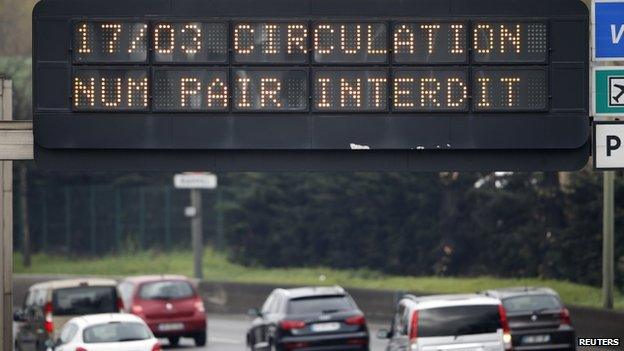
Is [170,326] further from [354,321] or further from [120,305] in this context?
[354,321]

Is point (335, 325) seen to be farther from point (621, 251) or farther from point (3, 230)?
point (621, 251)

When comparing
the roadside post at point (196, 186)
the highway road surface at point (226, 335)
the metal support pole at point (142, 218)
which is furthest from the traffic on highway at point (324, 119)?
the metal support pole at point (142, 218)

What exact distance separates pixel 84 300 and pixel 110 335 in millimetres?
7169

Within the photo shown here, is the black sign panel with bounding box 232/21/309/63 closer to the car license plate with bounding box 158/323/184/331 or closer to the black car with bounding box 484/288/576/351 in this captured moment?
the black car with bounding box 484/288/576/351

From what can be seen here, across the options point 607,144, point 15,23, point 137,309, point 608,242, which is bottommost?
point 137,309

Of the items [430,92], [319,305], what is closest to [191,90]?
[430,92]

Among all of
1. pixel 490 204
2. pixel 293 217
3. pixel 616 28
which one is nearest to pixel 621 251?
pixel 490 204

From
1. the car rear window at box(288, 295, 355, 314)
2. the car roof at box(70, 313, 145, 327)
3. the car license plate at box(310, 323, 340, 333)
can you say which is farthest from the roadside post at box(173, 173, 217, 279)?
the car roof at box(70, 313, 145, 327)

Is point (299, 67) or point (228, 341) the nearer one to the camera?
point (299, 67)

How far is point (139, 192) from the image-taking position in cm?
5812

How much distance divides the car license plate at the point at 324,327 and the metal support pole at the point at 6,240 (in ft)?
18.3

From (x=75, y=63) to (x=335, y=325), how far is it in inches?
450

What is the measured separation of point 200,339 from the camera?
118 ft

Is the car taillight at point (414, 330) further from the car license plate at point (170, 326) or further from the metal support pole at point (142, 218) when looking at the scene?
the metal support pole at point (142, 218)
